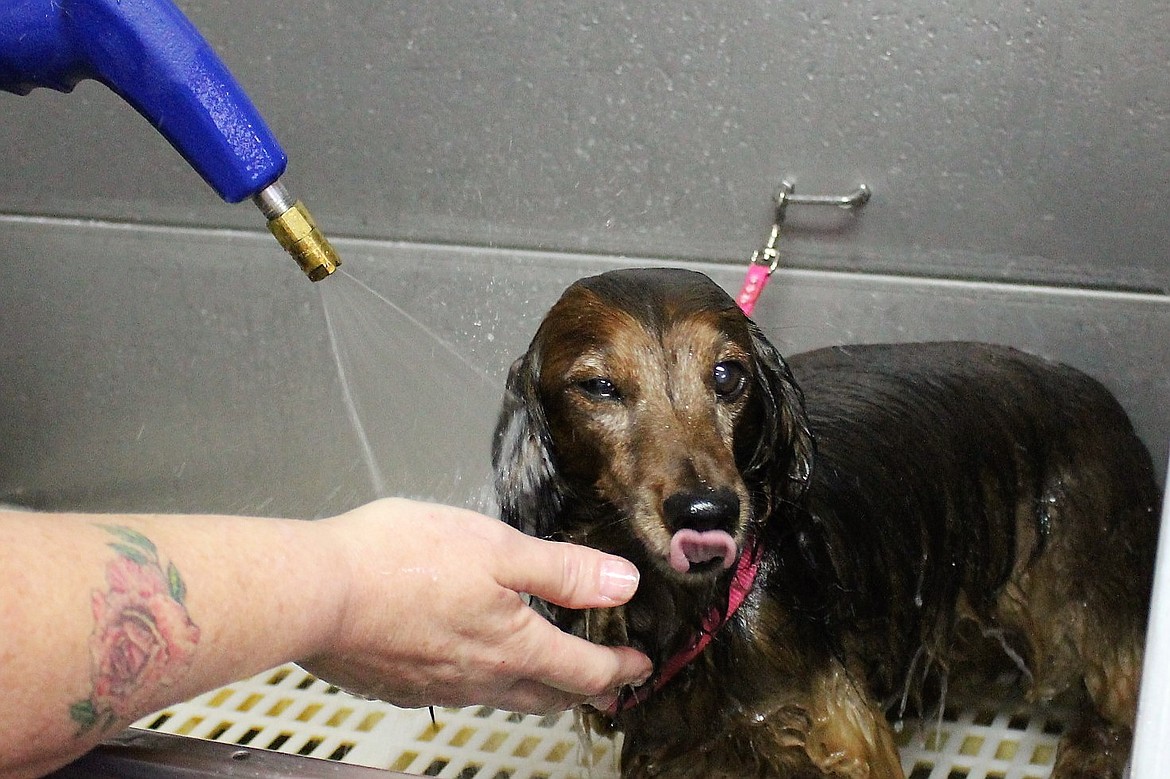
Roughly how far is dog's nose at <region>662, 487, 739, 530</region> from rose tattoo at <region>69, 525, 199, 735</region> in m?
0.60

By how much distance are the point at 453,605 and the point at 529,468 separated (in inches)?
19.9

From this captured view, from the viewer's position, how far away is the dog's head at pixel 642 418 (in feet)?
→ 5.39

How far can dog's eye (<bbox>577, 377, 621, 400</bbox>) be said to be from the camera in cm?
174

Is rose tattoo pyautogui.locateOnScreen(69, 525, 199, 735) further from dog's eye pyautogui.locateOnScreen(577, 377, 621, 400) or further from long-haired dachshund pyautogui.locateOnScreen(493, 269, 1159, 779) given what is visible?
dog's eye pyautogui.locateOnScreen(577, 377, 621, 400)

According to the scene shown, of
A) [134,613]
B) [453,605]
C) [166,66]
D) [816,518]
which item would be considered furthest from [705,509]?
[166,66]

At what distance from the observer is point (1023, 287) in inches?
97.6

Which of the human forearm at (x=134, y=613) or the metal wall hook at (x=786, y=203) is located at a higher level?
the human forearm at (x=134, y=613)

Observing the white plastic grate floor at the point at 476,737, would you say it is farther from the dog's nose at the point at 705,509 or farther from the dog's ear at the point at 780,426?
the dog's nose at the point at 705,509

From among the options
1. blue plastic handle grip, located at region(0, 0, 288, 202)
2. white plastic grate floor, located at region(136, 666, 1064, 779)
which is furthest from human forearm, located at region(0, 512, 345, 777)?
white plastic grate floor, located at region(136, 666, 1064, 779)

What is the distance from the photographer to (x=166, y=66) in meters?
1.82

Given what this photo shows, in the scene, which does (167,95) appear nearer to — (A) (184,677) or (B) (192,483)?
(A) (184,677)

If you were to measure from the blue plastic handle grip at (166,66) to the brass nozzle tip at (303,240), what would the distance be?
0.06 metres

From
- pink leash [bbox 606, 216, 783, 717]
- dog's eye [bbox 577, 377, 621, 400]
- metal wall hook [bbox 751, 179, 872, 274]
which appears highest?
dog's eye [bbox 577, 377, 621, 400]

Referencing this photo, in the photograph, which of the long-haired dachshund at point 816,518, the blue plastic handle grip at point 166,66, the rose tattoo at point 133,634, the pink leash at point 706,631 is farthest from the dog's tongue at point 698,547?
the blue plastic handle grip at point 166,66
